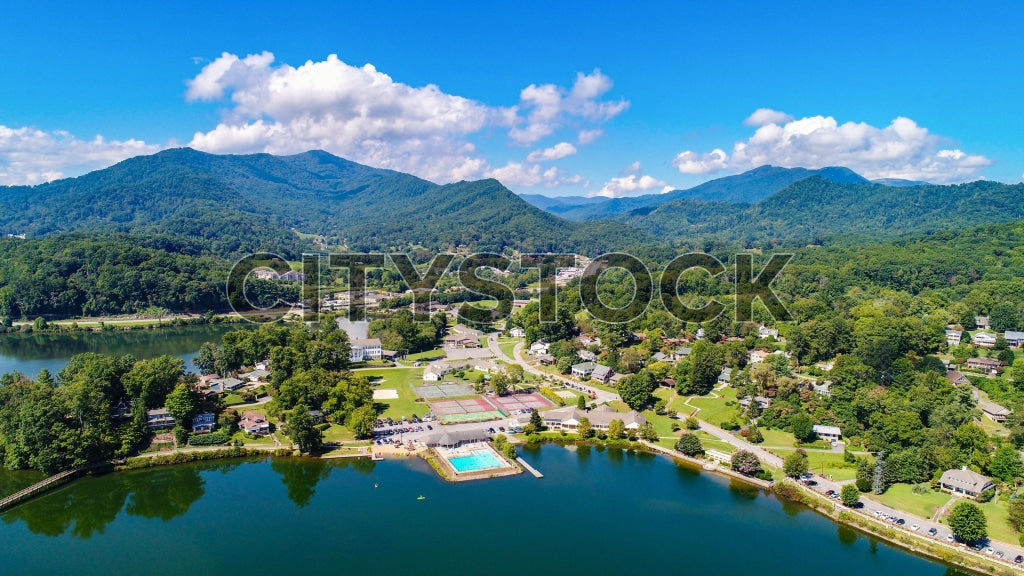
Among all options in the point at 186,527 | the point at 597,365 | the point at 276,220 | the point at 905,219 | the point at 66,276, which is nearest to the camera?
the point at 186,527

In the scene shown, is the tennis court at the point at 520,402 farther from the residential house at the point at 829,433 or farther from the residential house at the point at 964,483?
the residential house at the point at 964,483

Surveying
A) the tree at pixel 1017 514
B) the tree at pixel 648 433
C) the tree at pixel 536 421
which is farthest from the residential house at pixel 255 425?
the tree at pixel 1017 514

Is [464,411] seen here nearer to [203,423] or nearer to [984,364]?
[203,423]

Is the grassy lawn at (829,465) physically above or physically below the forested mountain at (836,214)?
below

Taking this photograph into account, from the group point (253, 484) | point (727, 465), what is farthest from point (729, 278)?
point (253, 484)

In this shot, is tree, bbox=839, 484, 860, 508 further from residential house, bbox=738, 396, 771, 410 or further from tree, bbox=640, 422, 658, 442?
residential house, bbox=738, 396, 771, 410

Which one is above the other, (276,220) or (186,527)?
(276,220)

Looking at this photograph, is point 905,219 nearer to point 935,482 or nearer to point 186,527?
point 935,482
